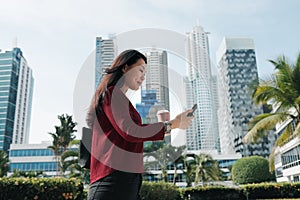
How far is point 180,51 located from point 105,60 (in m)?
0.57

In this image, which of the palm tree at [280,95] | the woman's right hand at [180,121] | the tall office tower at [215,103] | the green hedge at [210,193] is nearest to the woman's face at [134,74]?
the woman's right hand at [180,121]

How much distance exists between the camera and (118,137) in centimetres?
162

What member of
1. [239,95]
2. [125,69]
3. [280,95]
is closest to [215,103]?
[125,69]

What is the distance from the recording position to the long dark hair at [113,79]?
1726 mm

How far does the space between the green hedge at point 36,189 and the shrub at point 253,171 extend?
19.4 meters

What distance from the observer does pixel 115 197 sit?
1574 millimetres

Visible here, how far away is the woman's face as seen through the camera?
1.78 m

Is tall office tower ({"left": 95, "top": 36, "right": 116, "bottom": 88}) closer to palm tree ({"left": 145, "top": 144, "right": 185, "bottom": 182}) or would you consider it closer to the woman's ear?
the woman's ear

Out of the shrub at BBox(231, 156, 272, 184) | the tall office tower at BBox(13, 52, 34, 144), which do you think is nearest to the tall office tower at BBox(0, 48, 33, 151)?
the tall office tower at BBox(13, 52, 34, 144)

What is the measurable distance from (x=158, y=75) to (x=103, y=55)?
0.44m

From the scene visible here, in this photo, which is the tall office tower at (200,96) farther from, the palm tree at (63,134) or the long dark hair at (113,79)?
the palm tree at (63,134)

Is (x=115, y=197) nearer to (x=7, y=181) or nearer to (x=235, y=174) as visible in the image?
(x=7, y=181)

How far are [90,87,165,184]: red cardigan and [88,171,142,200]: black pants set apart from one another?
27mm

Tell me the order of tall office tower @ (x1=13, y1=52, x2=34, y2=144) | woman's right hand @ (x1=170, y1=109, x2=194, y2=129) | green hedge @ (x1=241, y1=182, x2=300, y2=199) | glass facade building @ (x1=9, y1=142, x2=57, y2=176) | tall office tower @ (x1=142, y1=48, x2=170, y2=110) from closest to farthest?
woman's right hand @ (x1=170, y1=109, x2=194, y2=129) → tall office tower @ (x1=142, y1=48, x2=170, y2=110) → green hedge @ (x1=241, y1=182, x2=300, y2=199) → glass facade building @ (x1=9, y1=142, x2=57, y2=176) → tall office tower @ (x1=13, y1=52, x2=34, y2=144)
